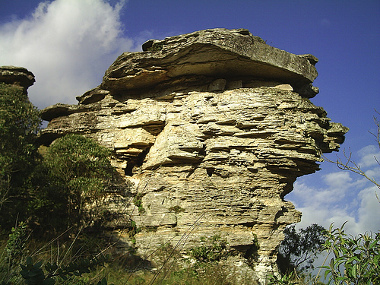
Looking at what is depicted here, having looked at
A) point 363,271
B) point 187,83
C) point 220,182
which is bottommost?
point 363,271

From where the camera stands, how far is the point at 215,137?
53.0ft

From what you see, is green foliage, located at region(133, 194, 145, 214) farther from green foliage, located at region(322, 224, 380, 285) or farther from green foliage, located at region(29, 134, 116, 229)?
green foliage, located at region(322, 224, 380, 285)

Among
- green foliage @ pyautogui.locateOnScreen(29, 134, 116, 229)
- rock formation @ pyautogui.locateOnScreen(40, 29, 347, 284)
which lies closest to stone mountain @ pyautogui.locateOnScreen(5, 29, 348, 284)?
rock formation @ pyautogui.locateOnScreen(40, 29, 347, 284)

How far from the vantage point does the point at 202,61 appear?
16531 millimetres

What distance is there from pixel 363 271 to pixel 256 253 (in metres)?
11.7

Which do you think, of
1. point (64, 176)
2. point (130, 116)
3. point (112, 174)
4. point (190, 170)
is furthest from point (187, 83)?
point (64, 176)

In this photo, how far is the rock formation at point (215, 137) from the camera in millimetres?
14773

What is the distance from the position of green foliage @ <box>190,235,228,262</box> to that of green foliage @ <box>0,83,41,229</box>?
23.1ft

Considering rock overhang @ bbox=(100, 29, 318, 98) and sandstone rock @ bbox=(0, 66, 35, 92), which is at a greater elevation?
rock overhang @ bbox=(100, 29, 318, 98)

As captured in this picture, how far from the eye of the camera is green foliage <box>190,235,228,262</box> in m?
13.5

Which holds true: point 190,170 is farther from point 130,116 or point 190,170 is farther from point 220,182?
point 130,116

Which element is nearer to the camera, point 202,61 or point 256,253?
point 256,253

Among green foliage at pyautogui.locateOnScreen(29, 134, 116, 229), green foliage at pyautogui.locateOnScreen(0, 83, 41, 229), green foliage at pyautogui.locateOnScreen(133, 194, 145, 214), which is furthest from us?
green foliage at pyautogui.locateOnScreen(133, 194, 145, 214)

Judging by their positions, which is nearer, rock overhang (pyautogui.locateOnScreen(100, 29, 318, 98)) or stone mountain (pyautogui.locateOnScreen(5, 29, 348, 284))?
stone mountain (pyautogui.locateOnScreen(5, 29, 348, 284))
